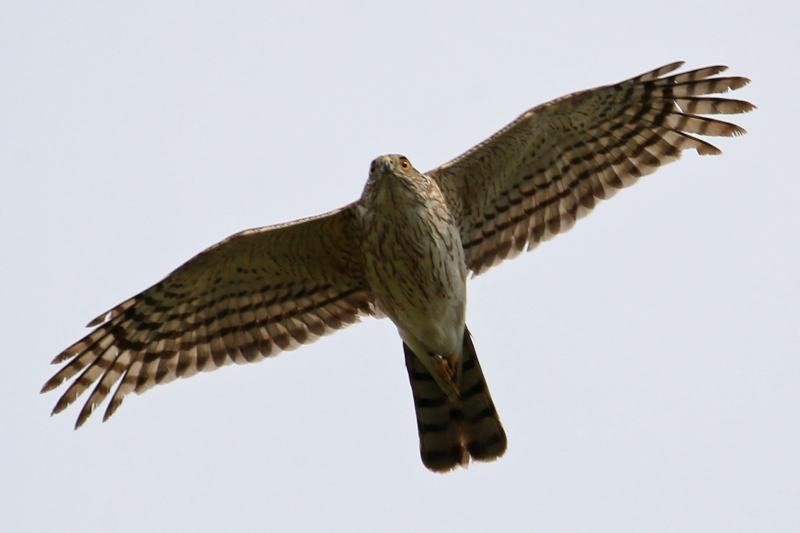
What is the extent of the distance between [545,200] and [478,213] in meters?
0.60

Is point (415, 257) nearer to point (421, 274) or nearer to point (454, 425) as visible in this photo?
point (421, 274)

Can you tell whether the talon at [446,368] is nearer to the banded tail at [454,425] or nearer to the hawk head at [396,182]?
the banded tail at [454,425]

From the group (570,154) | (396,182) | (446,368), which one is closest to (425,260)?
(396,182)

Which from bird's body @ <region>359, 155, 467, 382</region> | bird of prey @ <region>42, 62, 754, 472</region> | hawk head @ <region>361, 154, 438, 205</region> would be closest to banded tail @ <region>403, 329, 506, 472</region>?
bird of prey @ <region>42, 62, 754, 472</region>

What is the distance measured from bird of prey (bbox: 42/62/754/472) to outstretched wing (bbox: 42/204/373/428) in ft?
0.04

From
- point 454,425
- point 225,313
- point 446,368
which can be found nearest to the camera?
point 446,368

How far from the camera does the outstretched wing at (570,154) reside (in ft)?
30.6

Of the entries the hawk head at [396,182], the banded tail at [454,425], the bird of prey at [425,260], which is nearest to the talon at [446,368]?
the bird of prey at [425,260]

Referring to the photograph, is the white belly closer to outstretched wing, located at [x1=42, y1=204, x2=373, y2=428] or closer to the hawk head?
the hawk head

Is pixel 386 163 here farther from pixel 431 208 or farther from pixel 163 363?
pixel 163 363

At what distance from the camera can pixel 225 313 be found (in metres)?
10.2

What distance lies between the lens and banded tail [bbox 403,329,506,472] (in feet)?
32.8

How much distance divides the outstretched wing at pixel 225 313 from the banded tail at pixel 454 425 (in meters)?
0.91

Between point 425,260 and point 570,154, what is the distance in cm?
168
